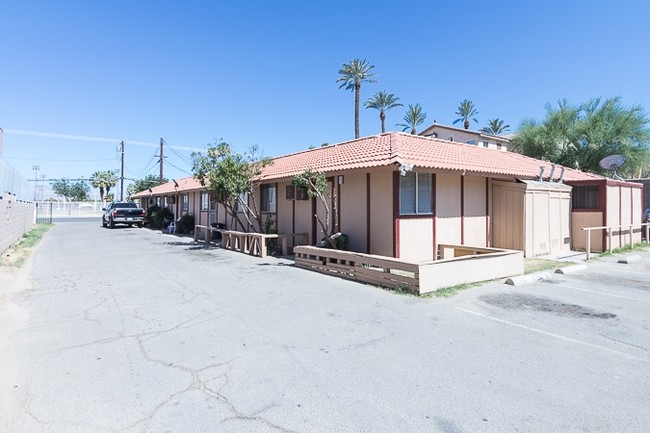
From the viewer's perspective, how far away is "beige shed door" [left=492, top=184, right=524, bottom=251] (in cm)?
1213

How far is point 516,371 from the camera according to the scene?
3.93m

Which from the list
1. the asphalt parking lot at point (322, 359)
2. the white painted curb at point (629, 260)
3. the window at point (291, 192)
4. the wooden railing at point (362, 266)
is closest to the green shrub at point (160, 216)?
the window at point (291, 192)

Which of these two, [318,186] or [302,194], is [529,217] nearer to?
[318,186]

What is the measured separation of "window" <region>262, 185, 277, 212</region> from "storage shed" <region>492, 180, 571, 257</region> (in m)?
8.03

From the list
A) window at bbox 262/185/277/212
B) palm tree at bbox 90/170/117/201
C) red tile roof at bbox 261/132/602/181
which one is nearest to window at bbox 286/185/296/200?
red tile roof at bbox 261/132/602/181

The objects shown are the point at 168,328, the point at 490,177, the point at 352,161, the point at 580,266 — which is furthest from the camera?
the point at 490,177

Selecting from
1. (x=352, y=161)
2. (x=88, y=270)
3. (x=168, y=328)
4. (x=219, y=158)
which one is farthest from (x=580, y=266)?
(x=88, y=270)

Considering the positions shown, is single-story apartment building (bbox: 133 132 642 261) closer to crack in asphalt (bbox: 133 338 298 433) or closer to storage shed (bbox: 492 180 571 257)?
storage shed (bbox: 492 180 571 257)

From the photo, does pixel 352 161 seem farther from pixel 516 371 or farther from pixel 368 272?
pixel 516 371

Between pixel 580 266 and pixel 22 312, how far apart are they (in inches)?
478

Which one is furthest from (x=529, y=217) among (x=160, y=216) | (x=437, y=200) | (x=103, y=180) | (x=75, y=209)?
(x=103, y=180)

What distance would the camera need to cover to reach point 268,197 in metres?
15.7

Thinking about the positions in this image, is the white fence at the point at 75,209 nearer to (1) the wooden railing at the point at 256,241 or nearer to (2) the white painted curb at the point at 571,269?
(1) the wooden railing at the point at 256,241

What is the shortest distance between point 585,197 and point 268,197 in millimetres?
11926
